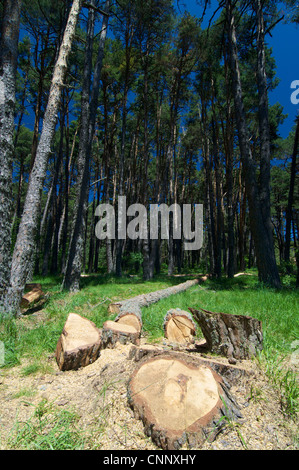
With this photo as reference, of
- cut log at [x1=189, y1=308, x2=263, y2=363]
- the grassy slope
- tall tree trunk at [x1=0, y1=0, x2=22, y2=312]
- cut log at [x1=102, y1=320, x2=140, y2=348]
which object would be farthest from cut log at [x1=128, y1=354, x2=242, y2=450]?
tall tree trunk at [x1=0, y1=0, x2=22, y2=312]

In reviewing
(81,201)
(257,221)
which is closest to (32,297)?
(81,201)

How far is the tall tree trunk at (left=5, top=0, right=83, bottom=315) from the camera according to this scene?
4090mm

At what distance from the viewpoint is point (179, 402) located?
1.38 meters

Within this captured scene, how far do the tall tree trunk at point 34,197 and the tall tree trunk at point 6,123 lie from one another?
0.22m

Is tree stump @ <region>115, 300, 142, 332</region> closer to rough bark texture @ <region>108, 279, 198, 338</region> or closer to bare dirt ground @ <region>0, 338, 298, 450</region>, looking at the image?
rough bark texture @ <region>108, 279, 198, 338</region>

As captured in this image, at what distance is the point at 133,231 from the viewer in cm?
1817

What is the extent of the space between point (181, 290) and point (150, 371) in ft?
20.6

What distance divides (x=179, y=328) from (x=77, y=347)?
1.41 metres

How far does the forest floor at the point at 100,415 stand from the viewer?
135 cm

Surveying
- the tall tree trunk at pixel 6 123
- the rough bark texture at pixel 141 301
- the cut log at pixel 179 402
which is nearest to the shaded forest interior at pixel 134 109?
the tall tree trunk at pixel 6 123

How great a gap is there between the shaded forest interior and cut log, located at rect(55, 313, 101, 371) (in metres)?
2.02

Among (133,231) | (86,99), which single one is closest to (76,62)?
(86,99)

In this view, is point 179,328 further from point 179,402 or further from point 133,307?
point 179,402
